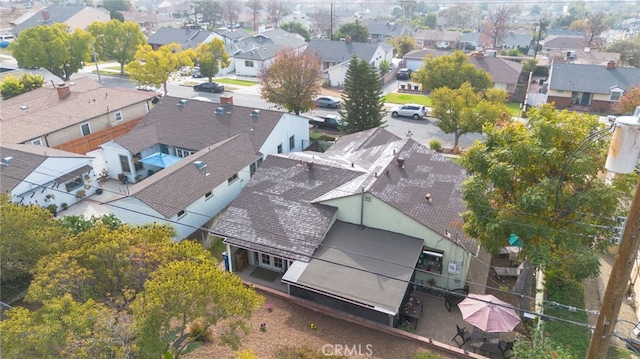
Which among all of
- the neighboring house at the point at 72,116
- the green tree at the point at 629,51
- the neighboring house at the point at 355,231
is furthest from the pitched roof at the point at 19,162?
the green tree at the point at 629,51

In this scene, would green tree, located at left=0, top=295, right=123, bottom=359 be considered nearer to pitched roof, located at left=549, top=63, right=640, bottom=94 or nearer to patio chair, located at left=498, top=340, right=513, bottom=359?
patio chair, located at left=498, top=340, right=513, bottom=359

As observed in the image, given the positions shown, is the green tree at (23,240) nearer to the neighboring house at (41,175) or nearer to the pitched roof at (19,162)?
the neighboring house at (41,175)

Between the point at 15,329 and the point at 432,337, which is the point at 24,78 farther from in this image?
the point at 432,337

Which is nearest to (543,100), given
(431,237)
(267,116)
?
(267,116)

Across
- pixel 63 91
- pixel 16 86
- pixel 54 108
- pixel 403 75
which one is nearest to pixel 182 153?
pixel 54 108

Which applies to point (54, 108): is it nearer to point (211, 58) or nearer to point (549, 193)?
point (211, 58)

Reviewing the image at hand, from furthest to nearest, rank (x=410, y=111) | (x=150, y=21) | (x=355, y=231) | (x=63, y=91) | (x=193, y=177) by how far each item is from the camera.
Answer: (x=150, y=21), (x=410, y=111), (x=63, y=91), (x=193, y=177), (x=355, y=231)

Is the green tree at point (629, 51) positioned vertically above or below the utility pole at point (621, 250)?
below
